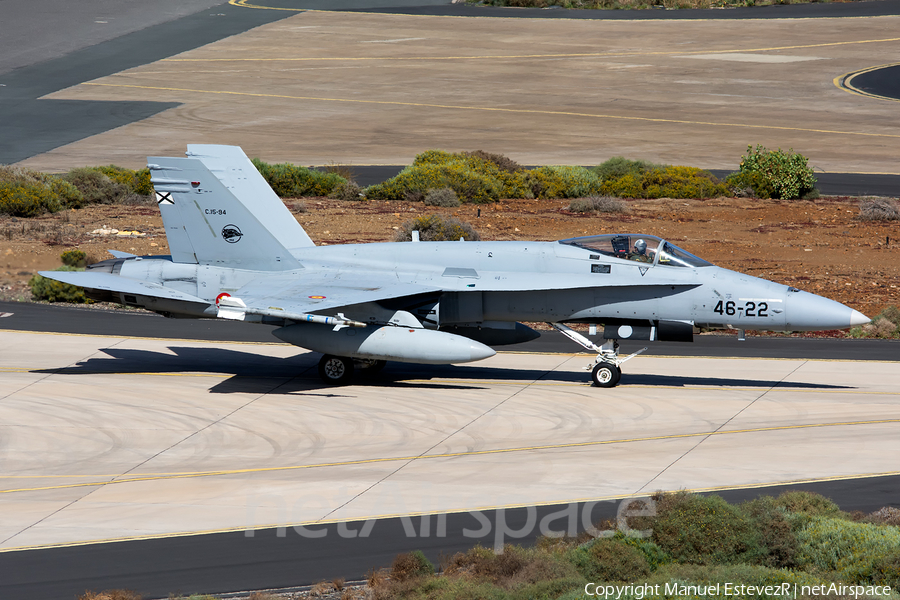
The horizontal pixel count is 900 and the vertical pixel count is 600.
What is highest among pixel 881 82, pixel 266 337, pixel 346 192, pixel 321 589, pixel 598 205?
pixel 881 82

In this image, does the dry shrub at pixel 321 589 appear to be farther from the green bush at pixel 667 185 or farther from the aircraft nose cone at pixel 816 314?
the green bush at pixel 667 185

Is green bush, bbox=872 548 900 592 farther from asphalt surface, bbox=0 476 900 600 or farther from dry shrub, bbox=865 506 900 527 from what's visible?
asphalt surface, bbox=0 476 900 600

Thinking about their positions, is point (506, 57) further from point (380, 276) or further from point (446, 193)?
point (380, 276)

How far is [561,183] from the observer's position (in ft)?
139

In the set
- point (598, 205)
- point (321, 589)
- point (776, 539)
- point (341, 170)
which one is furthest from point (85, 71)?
point (776, 539)

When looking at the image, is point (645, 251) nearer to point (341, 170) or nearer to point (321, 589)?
point (321, 589)

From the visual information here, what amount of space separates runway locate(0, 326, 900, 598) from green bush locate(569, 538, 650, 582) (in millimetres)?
1635

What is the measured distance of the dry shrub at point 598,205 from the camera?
3938 cm

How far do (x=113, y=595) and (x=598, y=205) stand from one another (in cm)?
3015

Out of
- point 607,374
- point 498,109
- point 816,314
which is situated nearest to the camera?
point 816,314

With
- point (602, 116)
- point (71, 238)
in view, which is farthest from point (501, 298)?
point (602, 116)

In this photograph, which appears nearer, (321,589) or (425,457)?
(321,589)

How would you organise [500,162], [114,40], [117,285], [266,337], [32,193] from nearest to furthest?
1. [117,285]
2. [266,337]
3. [32,193]
4. [500,162]
5. [114,40]

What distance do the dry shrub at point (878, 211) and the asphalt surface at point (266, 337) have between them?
14.1 meters
